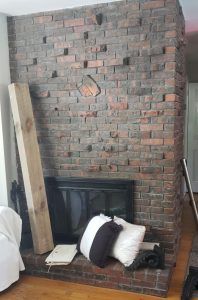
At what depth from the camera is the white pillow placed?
258 centimetres

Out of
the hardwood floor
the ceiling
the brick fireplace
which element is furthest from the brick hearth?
the ceiling

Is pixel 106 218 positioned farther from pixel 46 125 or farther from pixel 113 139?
pixel 46 125

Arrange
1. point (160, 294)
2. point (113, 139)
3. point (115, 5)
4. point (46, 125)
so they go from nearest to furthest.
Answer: point (160, 294) → point (115, 5) → point (113, 139) → point (46, 125)

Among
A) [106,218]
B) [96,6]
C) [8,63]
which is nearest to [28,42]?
[8,63]

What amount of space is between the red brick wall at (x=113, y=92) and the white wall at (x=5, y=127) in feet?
0.27

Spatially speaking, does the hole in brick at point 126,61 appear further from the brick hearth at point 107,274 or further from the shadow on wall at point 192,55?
the brick hearth at point 107,274

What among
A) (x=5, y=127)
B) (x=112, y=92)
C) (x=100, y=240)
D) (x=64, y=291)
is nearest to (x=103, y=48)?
(x=112, y=92)

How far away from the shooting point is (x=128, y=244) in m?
2.58

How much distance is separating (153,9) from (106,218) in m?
1.96

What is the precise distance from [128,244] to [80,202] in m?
0.75

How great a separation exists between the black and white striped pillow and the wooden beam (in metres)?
0.45

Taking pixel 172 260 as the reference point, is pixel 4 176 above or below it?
above

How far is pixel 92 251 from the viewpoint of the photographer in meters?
2.62

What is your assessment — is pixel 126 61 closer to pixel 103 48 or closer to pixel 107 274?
pixel 103 48
